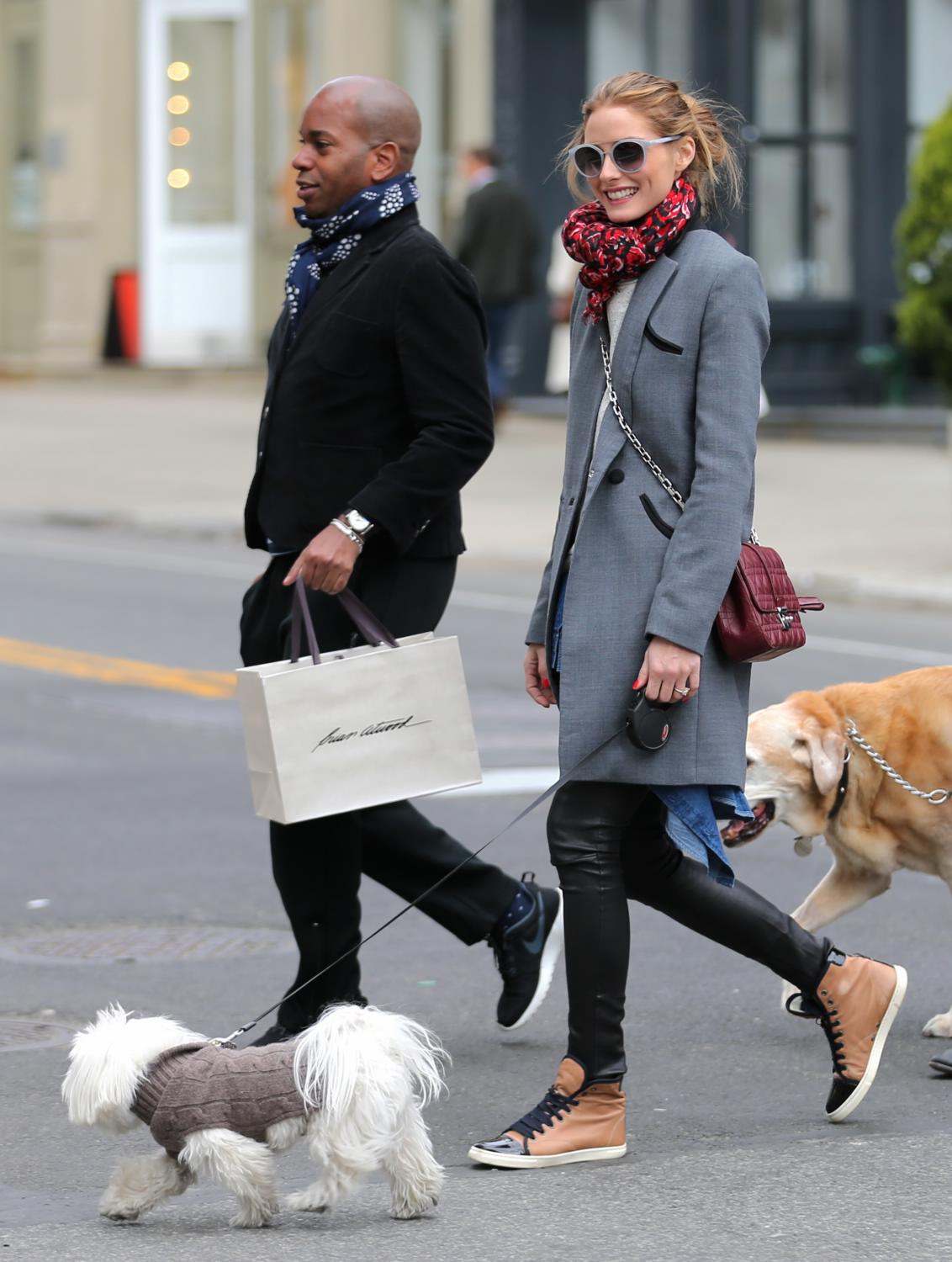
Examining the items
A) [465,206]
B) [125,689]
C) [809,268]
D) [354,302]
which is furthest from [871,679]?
[809,268]

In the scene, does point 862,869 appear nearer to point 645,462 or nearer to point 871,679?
point 645,462

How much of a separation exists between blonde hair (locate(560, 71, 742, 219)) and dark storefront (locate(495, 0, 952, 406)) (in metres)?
15.6

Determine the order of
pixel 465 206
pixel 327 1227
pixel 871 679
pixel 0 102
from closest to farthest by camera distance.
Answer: pixel 327 1227 → pixel 871 679 → pixel 465 206 → pixel 0 102

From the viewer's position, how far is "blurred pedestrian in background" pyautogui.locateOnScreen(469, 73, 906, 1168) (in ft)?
13.6

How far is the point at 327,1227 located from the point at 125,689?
6053 mm

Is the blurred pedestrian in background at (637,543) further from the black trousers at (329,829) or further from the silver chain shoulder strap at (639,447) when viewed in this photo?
the black trousers at (329,829)

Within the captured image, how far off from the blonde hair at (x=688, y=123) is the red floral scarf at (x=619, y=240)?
6 centimetres

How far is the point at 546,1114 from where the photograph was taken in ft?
14.1

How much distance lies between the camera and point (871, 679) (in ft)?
31.6

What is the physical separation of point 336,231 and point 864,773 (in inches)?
65.3

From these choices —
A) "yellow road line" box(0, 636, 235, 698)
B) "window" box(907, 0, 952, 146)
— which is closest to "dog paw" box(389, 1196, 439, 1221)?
"yellow road line" box(0, 636, 235, 698)

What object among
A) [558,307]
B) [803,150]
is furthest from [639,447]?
[803,150]

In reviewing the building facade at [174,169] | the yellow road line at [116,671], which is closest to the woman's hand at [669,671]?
the yellow road line at [116,671]

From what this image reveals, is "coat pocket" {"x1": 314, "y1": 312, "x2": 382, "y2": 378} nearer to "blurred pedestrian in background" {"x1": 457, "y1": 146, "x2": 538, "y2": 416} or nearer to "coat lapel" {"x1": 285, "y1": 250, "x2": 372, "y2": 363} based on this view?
"coat lapel" {"x1": 285, "y1": 250, "x2": 372, "y2": 363}
